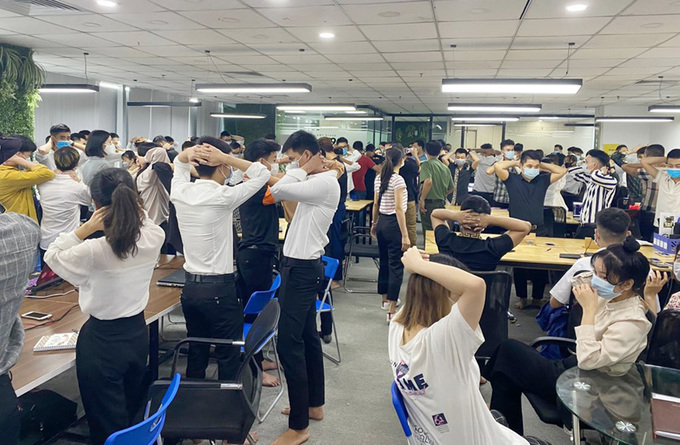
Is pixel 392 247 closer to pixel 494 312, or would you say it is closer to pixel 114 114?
pixel 494 312

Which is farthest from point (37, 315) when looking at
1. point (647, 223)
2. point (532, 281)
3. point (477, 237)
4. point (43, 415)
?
point (647, 223)

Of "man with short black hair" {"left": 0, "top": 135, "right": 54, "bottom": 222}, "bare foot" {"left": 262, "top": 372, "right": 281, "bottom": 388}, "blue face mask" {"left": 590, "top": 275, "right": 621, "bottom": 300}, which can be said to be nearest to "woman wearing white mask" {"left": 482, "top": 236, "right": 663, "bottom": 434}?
"blue face mask" {"left": 590, "top": 275, "right": 621, "bottom": 300}

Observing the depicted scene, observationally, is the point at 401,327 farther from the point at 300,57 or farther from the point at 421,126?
the point at 421,126

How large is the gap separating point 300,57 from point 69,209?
4639 millimetres

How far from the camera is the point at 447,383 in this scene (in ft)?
5.20

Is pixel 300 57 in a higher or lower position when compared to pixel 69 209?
higher

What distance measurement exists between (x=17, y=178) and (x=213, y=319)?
8.73ft

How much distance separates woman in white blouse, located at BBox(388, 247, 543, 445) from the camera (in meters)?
1.56

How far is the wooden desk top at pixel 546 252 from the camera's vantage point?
4066mm

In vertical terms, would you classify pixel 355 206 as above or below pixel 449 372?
above

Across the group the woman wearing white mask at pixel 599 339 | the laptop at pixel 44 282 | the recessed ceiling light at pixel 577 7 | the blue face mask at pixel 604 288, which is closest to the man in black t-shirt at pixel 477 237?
the woman wearing white mask at pixel 599 339

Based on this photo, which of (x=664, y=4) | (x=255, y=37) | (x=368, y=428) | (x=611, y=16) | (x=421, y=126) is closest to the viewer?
(x=368, y=428)

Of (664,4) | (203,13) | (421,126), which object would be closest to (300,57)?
(203,13)

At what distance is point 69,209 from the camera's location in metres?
4.28
